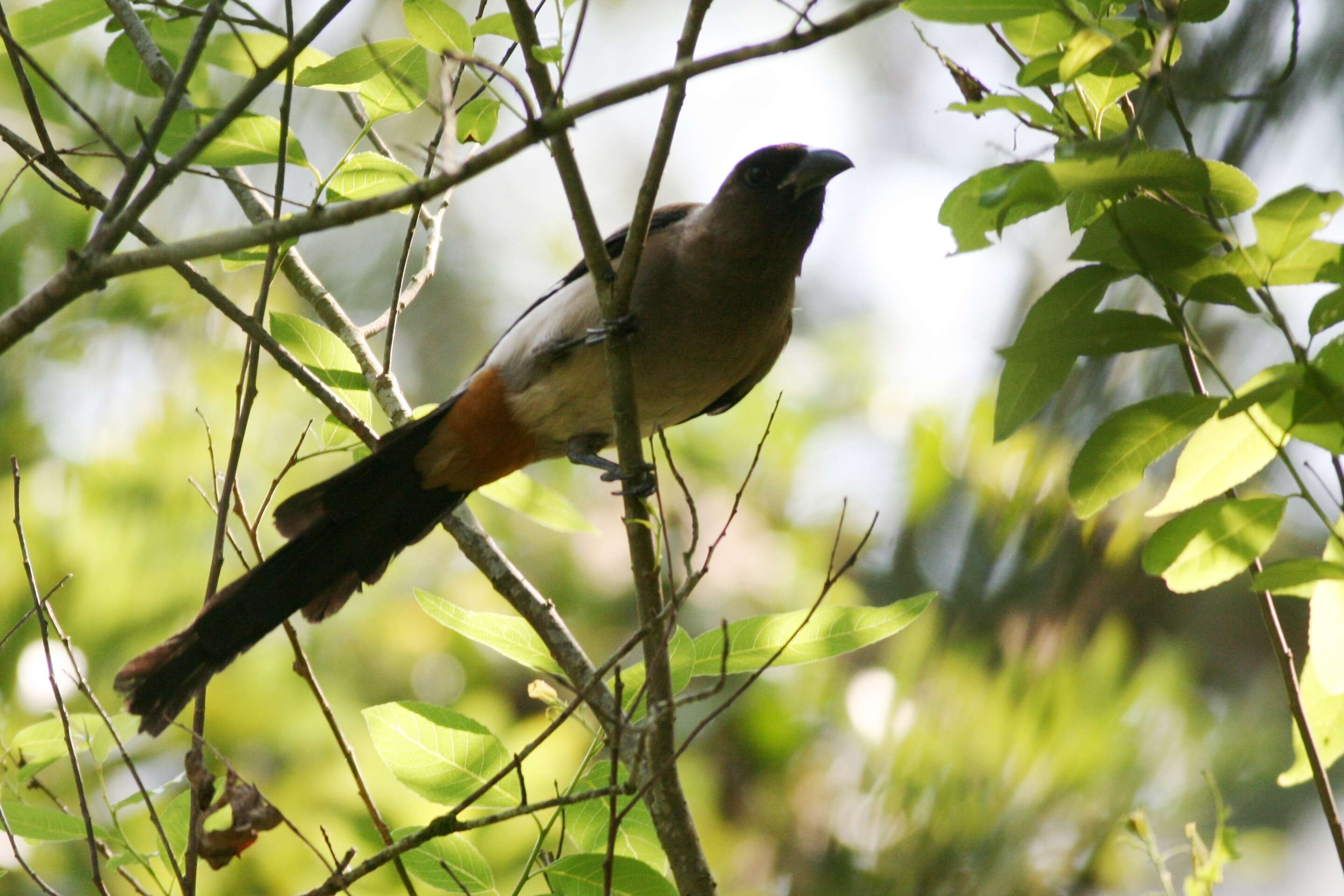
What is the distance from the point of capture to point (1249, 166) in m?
2.73

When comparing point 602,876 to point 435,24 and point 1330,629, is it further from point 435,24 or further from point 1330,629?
point 435,24

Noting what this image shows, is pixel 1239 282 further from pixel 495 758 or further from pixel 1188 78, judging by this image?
pixel 1188 78

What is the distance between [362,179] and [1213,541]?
1.58m

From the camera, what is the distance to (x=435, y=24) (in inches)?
74.5

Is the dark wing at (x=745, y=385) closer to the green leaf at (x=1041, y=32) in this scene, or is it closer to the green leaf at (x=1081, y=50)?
the green leaf at (x=1041, y=32)

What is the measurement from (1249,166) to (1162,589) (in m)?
2.19

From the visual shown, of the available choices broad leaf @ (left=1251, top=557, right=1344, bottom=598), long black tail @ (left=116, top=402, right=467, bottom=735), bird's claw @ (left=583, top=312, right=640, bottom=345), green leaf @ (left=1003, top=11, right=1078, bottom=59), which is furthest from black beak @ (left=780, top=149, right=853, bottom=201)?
broad leaf @ (left=1251, top=557, right=1344, bottom=598)

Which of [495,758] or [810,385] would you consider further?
[810,385]

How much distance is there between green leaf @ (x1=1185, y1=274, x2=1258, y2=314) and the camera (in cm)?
147

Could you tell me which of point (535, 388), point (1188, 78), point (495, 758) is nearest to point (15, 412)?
point (535, 388)

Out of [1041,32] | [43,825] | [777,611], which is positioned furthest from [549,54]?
[777,611]

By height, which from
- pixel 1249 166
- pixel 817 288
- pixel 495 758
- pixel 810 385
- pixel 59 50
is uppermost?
pixel 817 288

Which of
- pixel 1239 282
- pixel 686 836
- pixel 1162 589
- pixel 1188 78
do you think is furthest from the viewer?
pixel 1162 589

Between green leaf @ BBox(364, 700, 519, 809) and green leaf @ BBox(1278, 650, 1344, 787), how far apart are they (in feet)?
4.10
